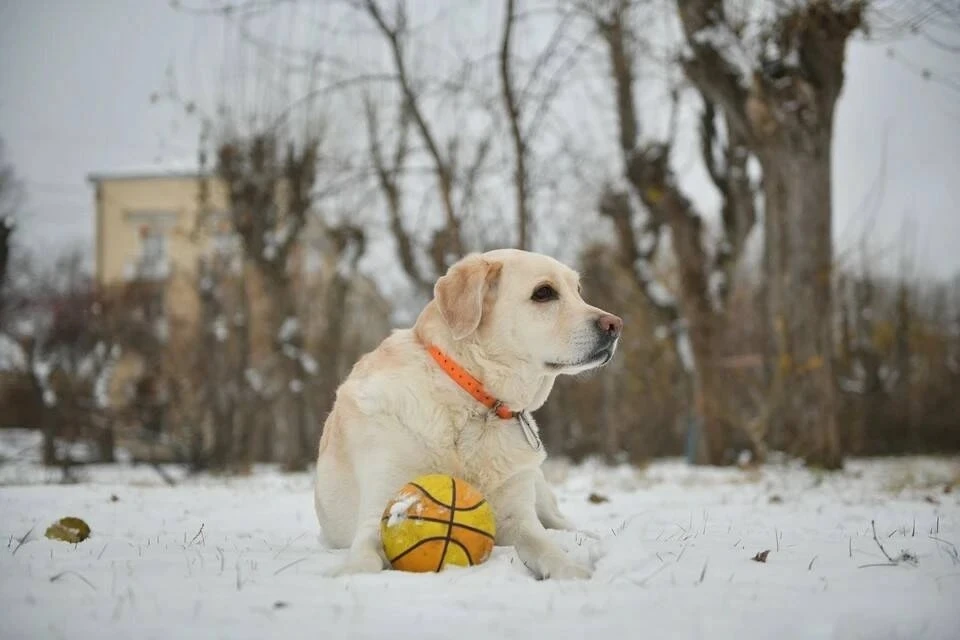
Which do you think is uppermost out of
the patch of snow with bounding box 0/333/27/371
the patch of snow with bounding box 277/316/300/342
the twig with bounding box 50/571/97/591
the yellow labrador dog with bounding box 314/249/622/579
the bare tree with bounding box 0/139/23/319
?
the bare tree with bounding box 0/139/23/319

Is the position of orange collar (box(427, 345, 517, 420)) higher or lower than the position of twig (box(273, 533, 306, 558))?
higher

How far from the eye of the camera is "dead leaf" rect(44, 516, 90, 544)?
3871 millimetres

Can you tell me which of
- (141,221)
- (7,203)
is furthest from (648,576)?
(141,221)

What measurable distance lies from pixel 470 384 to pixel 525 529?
723 millimetres

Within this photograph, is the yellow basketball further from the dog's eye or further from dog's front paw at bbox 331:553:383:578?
the dog's eye

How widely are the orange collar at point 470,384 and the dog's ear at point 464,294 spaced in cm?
13

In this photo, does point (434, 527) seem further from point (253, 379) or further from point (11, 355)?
point (11, 355)

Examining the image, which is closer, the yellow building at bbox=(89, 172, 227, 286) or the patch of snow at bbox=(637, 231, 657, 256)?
→ the patch of snow at bbox=(637, 231, 657, 256)

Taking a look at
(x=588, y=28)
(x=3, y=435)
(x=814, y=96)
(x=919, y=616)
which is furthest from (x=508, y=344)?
(x=3, y=435)

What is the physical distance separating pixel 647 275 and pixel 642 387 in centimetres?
725

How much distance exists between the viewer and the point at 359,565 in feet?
9.84

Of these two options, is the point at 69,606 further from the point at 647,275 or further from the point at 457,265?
the point at 647,275

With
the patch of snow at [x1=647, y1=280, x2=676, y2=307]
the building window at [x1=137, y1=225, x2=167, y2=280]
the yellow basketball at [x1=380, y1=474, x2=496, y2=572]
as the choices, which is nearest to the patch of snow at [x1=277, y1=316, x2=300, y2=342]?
the patch of snow at [x1=647, y1=280, x2=676, y2=307]

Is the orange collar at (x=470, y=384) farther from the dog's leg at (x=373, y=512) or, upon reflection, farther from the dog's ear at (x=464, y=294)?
the dog's leg at (x=373, y=512)
